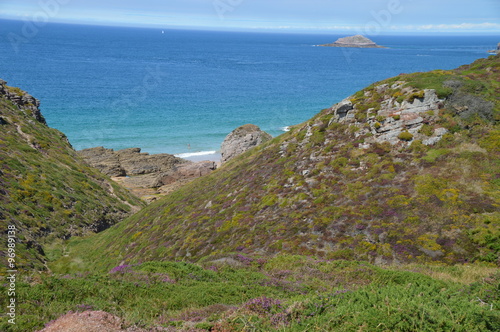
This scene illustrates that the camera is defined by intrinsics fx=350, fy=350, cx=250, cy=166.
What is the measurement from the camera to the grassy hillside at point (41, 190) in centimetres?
2991

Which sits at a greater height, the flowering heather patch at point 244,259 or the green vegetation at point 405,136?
the green vegetation at point 405,136

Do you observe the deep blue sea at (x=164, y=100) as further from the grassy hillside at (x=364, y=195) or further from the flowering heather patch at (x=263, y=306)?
the flowering heather patch at (x=263, y=306)

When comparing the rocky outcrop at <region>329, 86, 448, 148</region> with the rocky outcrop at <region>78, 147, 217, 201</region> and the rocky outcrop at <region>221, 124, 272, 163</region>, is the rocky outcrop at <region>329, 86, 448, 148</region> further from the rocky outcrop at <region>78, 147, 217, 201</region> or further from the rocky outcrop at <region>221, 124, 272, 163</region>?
the rocky outcrop at <region>78, 147, 217, 201</region>

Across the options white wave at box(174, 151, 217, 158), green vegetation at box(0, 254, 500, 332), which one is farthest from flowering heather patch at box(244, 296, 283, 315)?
white wave at box(174, 151, 217, 158)

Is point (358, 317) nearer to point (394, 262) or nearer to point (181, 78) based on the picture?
point (394, 262)

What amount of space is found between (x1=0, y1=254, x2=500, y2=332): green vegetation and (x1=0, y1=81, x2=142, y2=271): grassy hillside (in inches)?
→ 506

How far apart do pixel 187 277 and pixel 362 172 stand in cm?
1413

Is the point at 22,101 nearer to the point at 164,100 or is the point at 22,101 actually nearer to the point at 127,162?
the point at 127,162

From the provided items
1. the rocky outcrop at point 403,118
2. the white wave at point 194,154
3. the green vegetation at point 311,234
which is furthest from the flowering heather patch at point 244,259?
the white wave at point 194,154

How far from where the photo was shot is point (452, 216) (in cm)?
1877

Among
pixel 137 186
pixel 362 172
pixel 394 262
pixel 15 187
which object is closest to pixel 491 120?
pixel 362 172

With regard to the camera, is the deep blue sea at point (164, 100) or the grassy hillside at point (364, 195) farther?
the deep blue sea at point (164, 100)

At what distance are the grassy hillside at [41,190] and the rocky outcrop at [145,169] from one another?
1176cm

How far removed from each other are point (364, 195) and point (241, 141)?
4117cm
